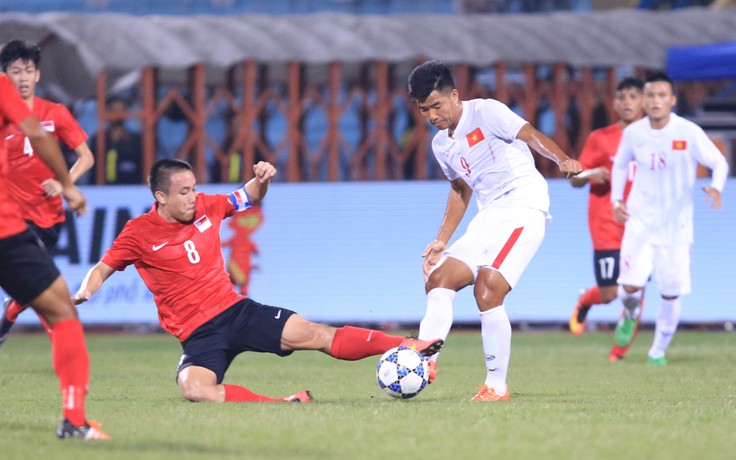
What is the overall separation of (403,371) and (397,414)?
0.67 metres

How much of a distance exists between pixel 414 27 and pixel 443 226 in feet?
41.5

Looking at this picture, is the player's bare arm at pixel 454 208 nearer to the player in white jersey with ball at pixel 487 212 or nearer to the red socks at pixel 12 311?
the player in white jersey with ball at pixel 487 212

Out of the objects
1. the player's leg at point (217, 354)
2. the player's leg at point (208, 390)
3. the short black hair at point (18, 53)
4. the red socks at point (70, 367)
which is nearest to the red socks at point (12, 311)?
the short black hair at point (18, 53)

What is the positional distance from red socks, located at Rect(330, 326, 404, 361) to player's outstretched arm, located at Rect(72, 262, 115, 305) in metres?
1.46

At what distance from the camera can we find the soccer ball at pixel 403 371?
8086 millimetres

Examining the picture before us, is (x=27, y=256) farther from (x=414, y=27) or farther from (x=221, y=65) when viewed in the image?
(x=414, y=27)

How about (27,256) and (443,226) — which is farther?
(443,226)

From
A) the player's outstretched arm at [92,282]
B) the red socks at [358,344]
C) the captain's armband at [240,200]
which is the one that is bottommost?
the red socks at [358,344]

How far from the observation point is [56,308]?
251 inches

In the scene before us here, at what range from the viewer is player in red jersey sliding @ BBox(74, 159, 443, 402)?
8.38 metres

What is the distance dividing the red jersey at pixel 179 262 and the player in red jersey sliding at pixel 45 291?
79.8 inches

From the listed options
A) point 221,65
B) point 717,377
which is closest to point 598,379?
point 717,377

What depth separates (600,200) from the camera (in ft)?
43.5

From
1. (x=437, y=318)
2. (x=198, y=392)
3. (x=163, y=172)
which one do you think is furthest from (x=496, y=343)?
(x=163, y=172)
